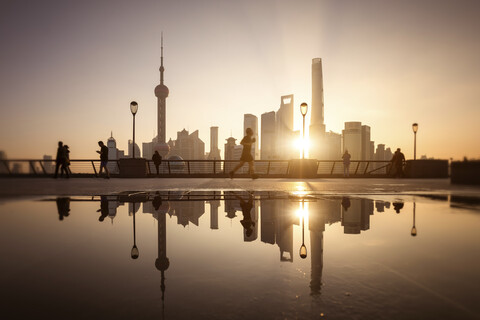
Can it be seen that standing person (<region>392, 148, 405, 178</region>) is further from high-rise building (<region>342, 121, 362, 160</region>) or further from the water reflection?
high-rise building (<region>342, 121, 362, 160</region>)

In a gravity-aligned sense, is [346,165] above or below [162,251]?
above

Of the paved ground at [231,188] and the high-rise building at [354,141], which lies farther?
the high-rise building at [354,141]

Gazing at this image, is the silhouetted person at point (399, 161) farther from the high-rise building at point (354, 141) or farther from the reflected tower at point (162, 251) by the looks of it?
the high-rise building at point (354, 141)

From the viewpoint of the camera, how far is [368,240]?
269 centimetres

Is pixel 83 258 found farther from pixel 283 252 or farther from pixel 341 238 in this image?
pixel 341 238

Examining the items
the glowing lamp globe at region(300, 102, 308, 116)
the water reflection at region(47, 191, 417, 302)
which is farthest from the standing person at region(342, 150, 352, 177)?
the water reflection at region(47, 191, 417, 302)

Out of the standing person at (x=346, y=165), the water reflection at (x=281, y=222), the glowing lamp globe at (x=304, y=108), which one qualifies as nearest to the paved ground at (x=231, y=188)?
the water reflection at (x=281, y=222)

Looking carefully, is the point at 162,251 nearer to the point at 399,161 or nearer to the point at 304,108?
the point at 304,108

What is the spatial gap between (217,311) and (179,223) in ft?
7.44

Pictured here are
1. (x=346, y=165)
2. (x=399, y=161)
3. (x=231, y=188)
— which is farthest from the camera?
(x=346, y=165)

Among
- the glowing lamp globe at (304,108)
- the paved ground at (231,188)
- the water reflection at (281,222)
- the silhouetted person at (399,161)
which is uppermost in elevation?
the glowing lamp globe at (304,108)

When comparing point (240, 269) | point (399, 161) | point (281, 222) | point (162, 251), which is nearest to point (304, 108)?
point (399, 161)

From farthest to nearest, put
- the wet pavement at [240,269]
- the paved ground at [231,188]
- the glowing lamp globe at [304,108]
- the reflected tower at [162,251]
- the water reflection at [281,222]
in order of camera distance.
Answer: the glowing lamp globe at [304,108] < the paved ground at [231,188] < the water reflection at [281,222] < the reflected tower at [162,251] < the wet pavement at [240,269]

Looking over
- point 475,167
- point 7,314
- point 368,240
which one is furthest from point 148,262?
point 475,167
